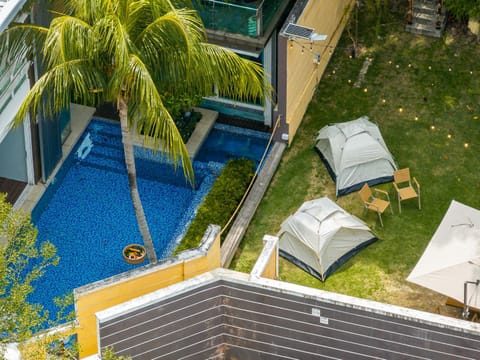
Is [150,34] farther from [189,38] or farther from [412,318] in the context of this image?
[412,318]

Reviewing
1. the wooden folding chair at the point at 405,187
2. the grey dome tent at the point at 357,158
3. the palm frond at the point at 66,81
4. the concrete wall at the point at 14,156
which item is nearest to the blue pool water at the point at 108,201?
the concrete wall at the point at 14,156

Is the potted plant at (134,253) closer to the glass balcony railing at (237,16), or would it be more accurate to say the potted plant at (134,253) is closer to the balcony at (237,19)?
the balcony at (237,19)

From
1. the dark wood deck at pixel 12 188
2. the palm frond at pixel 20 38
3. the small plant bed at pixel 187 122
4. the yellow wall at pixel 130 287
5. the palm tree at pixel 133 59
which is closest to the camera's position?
the palm tree at pixel 133 59

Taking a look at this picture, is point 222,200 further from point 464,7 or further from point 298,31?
point 464,7

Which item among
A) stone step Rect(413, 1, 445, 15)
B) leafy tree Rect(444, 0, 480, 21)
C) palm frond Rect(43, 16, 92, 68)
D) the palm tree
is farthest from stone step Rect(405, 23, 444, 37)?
palm frond Rect(43, 16, 92, 68)

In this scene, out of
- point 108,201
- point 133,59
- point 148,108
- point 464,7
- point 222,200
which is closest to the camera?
point 133,59

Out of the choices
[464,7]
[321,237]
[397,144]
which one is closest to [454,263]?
[321,237]

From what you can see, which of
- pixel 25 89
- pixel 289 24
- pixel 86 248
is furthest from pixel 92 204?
pixel 289 24

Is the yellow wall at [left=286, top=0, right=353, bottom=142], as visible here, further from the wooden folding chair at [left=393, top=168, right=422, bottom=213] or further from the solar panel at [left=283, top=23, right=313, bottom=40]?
the wooden folding chair at [left=393, top=168, right=422, bottom=213]
